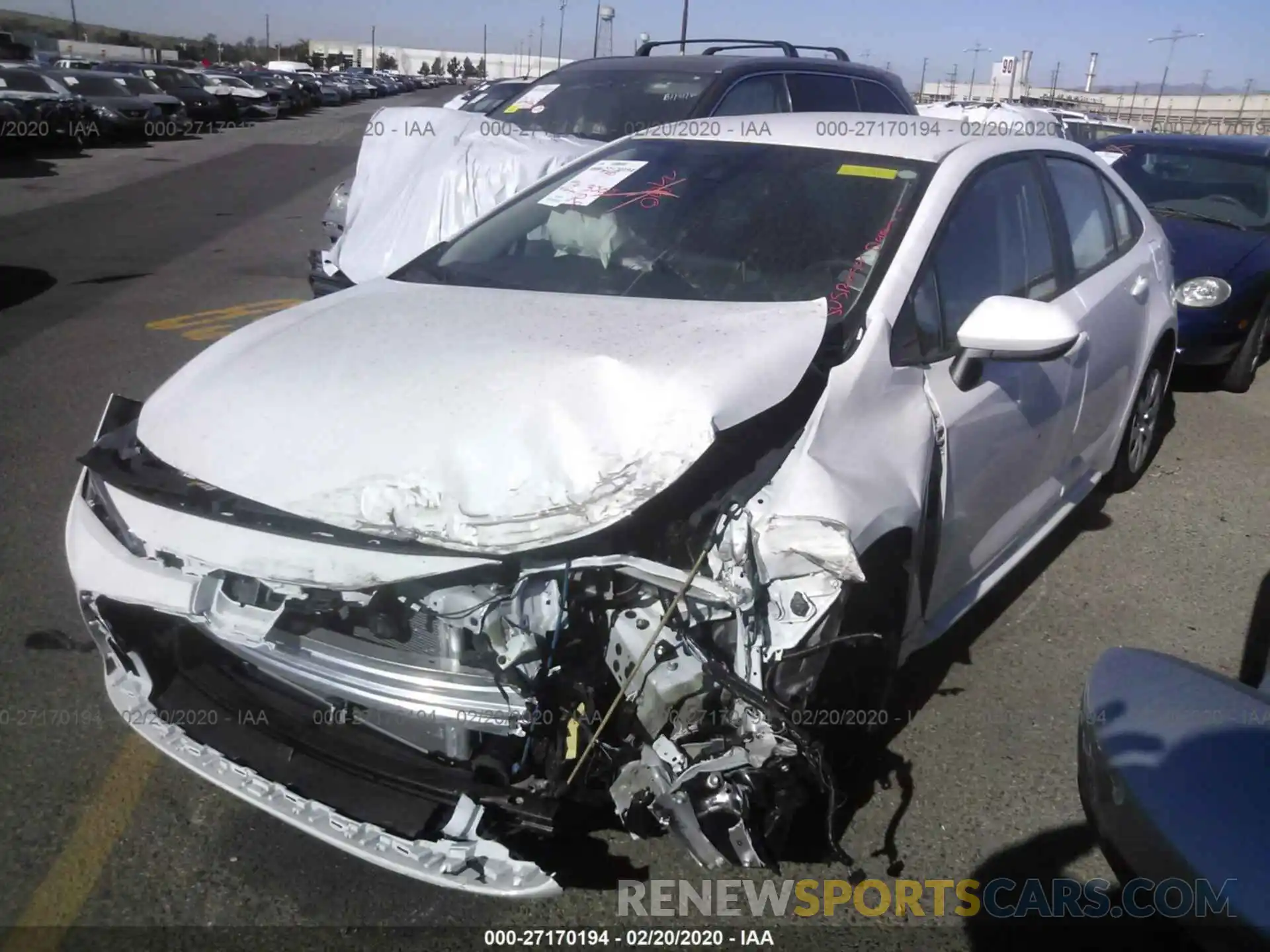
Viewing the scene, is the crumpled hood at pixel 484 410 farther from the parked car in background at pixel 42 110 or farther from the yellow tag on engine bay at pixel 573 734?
the parked car in background at pixel 42 110

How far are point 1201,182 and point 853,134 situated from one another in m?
5.90

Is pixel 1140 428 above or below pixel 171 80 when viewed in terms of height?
above

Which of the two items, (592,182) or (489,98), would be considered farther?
(489,98)

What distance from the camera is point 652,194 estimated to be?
3.48m

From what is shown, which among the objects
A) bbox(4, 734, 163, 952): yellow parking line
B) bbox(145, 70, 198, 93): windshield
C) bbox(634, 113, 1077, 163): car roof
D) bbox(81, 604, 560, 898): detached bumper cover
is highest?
bbox(634, 113, 1077, 163): car roof

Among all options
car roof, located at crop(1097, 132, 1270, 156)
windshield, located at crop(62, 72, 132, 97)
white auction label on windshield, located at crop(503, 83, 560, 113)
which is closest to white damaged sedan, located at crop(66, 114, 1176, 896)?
white auction label on windshield, located at crop(503, 83, 560, 113)

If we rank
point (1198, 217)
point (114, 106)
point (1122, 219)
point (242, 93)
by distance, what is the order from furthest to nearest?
point (242, 93) → point (114, 106) → point (1198, 217) → point (1122, 219)

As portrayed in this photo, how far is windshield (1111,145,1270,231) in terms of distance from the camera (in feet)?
24.7

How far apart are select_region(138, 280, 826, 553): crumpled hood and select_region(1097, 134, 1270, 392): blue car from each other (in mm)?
5099

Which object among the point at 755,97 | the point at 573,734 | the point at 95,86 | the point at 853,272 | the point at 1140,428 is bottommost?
the point at 95,86

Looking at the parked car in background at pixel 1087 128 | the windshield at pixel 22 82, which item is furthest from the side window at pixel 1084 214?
the windshield at pixel 22 82

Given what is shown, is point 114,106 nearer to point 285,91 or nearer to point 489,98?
point 489,98

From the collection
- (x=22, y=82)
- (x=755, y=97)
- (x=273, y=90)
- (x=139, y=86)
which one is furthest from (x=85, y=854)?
(x=273, y=90)

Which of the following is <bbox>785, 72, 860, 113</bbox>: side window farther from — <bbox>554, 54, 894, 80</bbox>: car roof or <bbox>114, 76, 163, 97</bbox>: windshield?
<bbox>114, 76, 163, 97</bbox>: windshield
